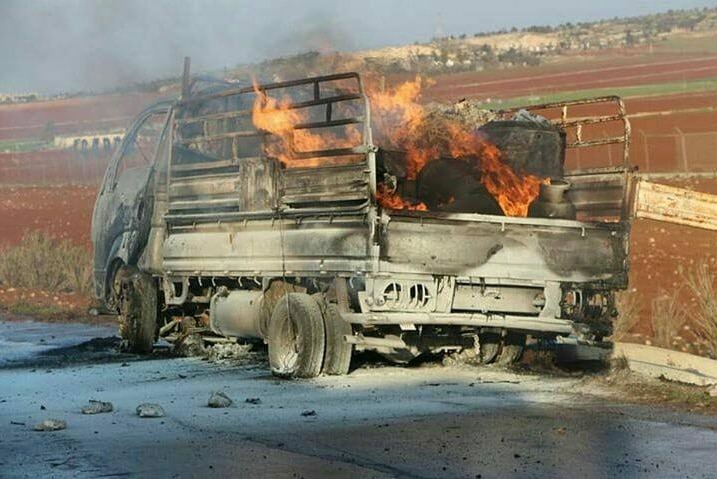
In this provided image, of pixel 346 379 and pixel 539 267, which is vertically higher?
pixel 539 267

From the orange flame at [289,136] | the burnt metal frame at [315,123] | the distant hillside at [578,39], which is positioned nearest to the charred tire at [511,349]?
the orange flame at [289,136]

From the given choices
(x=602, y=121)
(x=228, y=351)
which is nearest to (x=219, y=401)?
(x=228, y=351)

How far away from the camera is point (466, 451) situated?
938 cm

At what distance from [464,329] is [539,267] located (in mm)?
1085

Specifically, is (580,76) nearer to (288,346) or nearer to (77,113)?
(77,113)

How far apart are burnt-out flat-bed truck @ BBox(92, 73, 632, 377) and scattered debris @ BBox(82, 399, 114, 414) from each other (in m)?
2.37

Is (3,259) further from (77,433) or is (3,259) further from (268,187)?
(77,433)

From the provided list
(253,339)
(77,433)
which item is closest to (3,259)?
(253,339)

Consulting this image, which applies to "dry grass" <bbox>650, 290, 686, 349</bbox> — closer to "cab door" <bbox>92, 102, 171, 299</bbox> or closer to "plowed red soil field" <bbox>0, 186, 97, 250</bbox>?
"cab door" <bbox>92, 102, 171, 299</bbox>

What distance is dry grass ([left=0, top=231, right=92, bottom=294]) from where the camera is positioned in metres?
31.2

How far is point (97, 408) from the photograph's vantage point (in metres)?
11.6

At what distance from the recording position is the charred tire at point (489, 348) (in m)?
14.9

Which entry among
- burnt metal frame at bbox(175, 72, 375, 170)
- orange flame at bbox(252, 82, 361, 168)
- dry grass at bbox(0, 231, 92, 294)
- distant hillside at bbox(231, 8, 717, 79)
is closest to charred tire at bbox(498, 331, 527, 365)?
orange flame at bbox(252, 82, 361, 168)

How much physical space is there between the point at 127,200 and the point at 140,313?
4.82 feet
